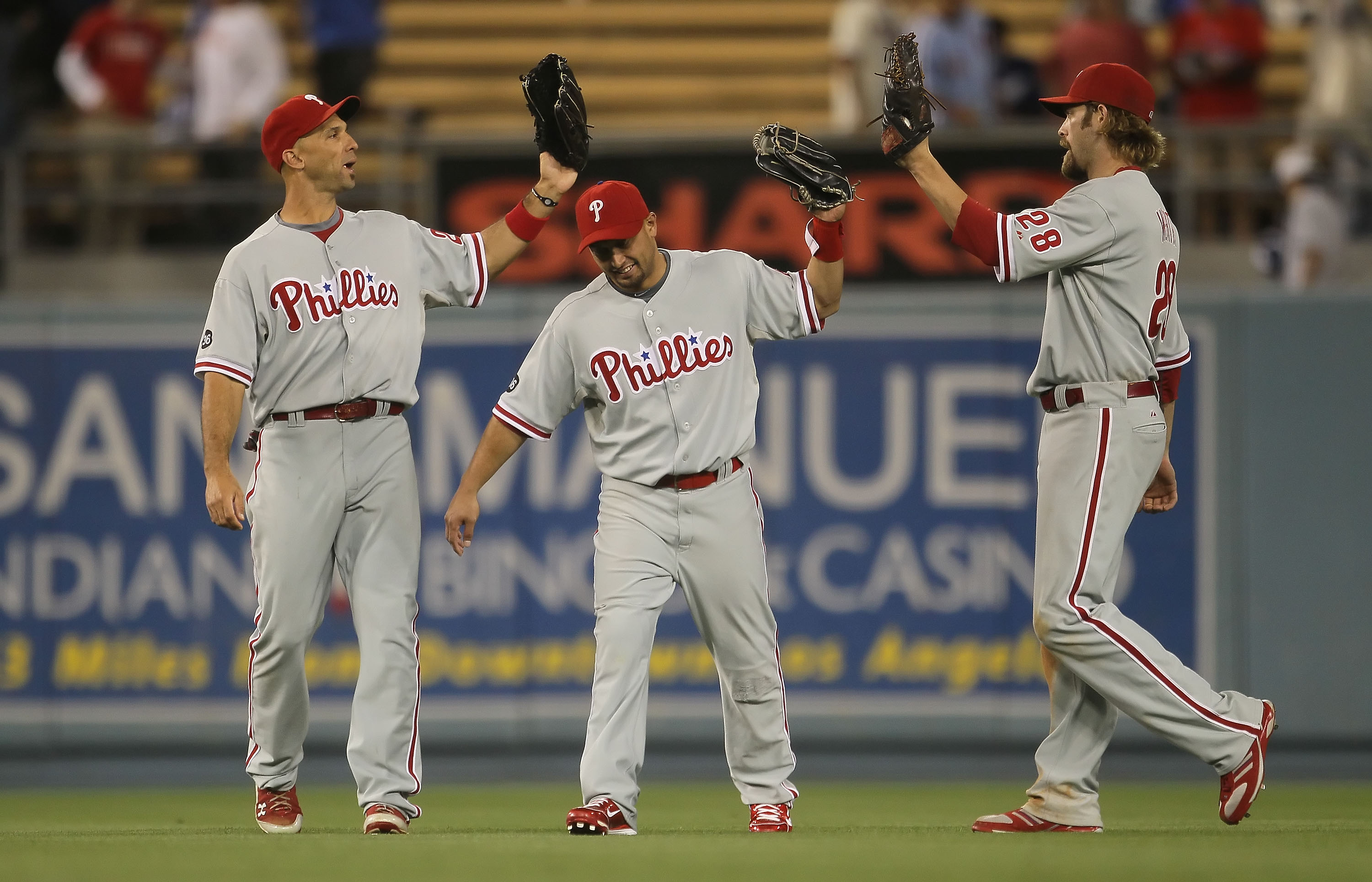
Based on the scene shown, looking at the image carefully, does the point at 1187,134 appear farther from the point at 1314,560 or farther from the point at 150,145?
the point at 150,145

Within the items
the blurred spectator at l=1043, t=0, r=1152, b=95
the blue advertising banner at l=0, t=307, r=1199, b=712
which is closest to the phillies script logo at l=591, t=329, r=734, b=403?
the blue advertising banner at l=0, t=307, r=1199, b=712

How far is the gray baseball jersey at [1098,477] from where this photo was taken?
509cm

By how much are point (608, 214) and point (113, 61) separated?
248 inches

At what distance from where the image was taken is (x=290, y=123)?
18.3ft

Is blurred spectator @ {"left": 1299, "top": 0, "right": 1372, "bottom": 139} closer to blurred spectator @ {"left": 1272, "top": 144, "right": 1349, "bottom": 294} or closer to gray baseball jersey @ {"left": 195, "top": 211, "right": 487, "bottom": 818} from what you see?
blurred spectator @ {"left": 1272, "top": 144, "right": 1349, "bottom": 294}

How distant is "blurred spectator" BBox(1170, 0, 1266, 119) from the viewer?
1009cm

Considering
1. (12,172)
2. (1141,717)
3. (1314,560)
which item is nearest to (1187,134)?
(1314,560)

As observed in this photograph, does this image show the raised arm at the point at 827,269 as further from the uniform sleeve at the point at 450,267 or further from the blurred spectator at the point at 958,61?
the blurred spectator at the point at 958,61

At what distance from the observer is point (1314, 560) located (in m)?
8.41

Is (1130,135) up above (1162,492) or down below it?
above

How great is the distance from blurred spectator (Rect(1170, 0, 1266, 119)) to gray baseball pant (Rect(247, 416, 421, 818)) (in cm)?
627

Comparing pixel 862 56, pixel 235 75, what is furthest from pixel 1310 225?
pixel 235 75

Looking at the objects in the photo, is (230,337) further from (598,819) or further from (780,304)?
(598,819)

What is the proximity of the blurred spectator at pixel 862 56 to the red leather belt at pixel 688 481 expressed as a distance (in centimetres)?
497
